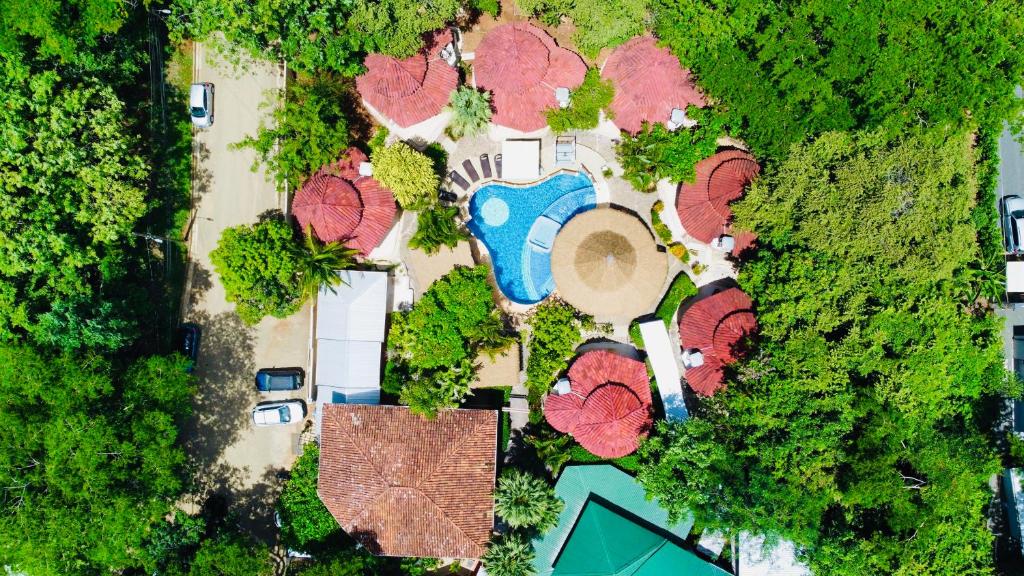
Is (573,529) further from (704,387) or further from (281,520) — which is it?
(281,520)

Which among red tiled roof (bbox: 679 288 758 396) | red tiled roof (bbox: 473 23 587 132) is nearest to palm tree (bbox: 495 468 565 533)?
red tiled roof (bbox: 679 288 758 396)

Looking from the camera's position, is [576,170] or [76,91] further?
[576,170]

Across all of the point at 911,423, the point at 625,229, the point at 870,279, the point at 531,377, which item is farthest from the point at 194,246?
the point at 911,423

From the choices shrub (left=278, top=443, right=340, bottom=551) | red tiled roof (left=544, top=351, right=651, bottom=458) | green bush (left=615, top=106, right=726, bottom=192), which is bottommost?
shrub (left=278, top=443, right=340, bottom=551)

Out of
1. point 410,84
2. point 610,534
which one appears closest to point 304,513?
point 610,534

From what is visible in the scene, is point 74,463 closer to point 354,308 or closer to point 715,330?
point 354,308

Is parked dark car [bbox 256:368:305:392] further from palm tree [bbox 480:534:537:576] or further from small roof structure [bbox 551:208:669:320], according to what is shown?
small roof structure [bbox 551:208:669:320]

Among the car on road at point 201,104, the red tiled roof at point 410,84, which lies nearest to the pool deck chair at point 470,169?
the red tiled roof at point 410,84
